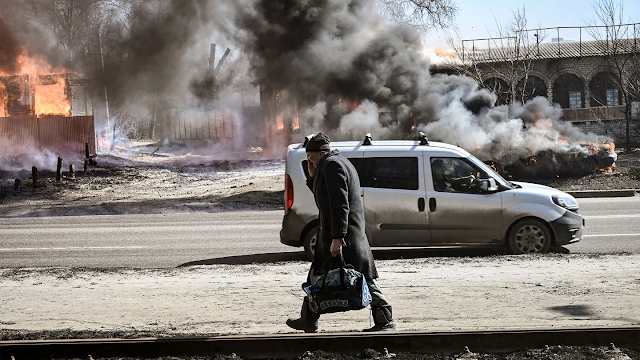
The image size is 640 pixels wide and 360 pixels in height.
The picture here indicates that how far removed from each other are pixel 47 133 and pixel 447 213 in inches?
1098

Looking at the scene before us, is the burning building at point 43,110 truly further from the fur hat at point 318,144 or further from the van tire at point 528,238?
the fur hat at point 318,144

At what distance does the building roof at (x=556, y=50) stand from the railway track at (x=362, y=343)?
31.3m

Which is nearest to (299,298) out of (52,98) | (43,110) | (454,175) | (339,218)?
(339,218)

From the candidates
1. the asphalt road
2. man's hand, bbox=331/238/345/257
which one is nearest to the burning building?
the asphalt road

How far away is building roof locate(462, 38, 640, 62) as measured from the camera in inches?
1426

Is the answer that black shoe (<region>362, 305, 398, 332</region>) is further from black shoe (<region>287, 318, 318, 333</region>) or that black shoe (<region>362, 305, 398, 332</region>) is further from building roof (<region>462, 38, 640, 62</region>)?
building roof (<region>462, 38, 640, 62</region>)

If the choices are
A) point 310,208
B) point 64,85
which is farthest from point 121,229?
point 64,85

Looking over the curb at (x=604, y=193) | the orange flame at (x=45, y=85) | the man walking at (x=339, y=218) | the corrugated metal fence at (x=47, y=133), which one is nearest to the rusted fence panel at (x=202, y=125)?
the orange flame at (x=45, y=85)

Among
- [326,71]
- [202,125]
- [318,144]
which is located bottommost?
[318,144]

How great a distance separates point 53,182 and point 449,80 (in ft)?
50.9

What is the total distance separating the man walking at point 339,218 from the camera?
5.39 meters

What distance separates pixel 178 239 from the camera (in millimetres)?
12859

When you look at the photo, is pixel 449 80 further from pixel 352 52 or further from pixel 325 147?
pixel 325 147

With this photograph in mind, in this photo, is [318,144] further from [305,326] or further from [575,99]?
[575,99]
